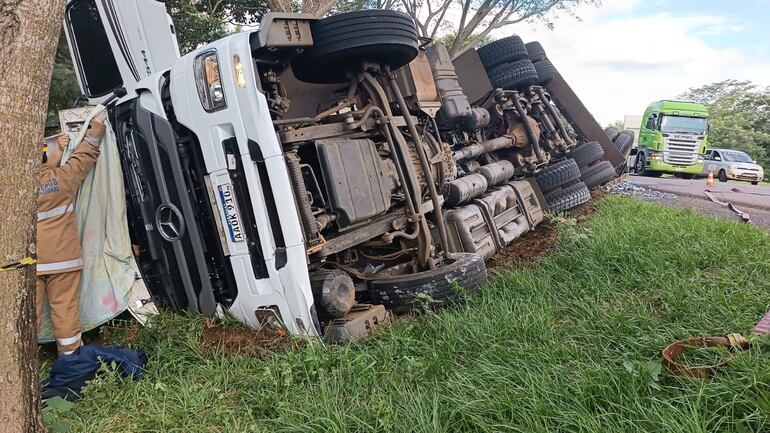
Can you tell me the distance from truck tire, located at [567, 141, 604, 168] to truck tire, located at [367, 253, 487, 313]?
390 cm

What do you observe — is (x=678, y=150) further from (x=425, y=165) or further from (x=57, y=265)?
(x=57, y=265)

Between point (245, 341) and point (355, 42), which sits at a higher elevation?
point (355, 42)

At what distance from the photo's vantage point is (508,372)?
2125mm

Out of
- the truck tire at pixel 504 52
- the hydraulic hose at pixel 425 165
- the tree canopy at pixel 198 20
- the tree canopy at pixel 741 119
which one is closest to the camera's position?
the hydraulic hose at pixel 425 165

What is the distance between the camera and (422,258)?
3.31 metres

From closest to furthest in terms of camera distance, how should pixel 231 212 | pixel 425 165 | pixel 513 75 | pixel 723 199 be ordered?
pixel 231 212 < pixel 425 165 < pixel 513 75 < pixel 723 199

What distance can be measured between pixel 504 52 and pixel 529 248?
244 cm

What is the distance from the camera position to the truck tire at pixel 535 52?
6.72 m

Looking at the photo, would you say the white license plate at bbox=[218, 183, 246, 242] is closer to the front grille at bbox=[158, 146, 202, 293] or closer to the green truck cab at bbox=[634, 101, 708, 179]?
the front grille at bbox=[158, 146, 202, 293]

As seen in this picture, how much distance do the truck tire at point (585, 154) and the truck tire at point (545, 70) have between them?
96 cm

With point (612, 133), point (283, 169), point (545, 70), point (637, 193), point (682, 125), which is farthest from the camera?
point (682, 125)

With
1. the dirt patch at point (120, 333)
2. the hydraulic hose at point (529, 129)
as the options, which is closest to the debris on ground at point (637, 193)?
the hydraulic hose at point (529, 129)

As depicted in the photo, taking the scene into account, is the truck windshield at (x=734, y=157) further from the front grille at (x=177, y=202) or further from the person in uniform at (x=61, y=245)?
the person in uniform at (x=61, y=245)

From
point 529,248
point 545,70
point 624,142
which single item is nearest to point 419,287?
point 529,248
